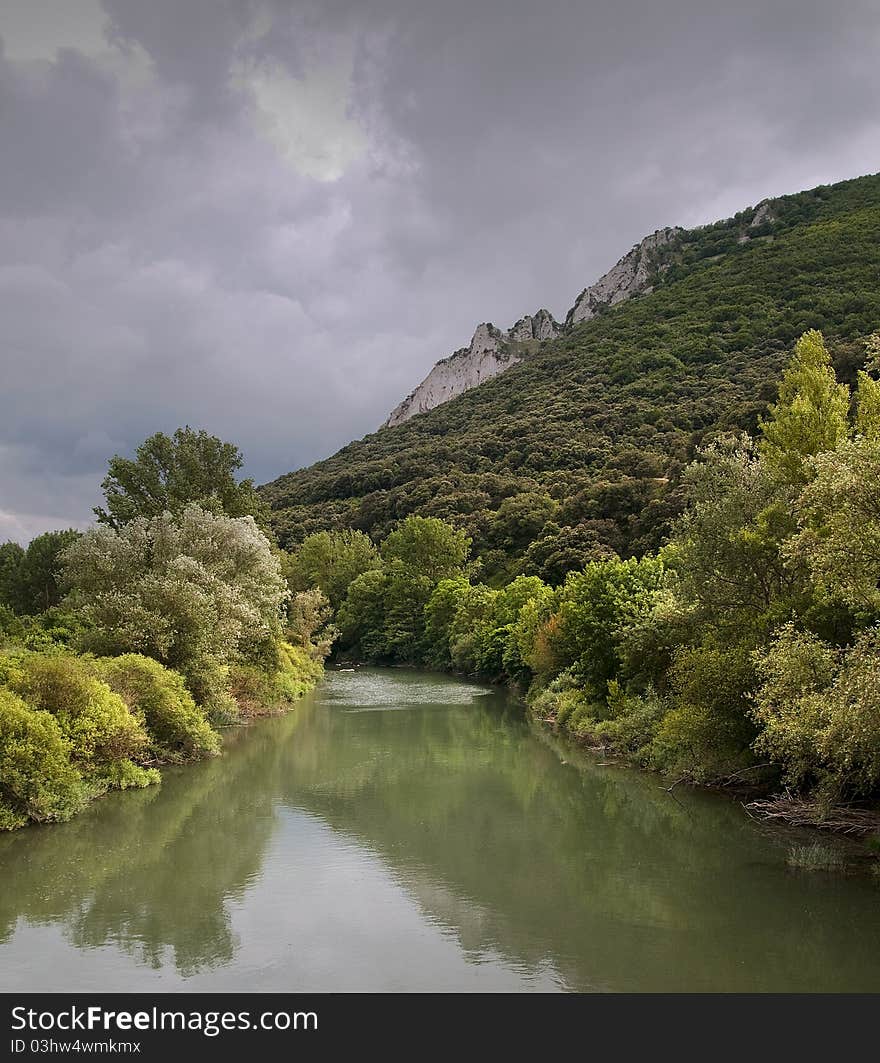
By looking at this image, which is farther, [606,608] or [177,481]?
[177,481]

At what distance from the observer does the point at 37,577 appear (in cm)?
6319

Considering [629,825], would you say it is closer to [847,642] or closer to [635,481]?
[847,642]

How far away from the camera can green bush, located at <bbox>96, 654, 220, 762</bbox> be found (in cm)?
2844

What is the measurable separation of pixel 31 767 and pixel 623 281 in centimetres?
17676

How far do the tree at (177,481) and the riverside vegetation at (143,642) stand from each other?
8 centimetres

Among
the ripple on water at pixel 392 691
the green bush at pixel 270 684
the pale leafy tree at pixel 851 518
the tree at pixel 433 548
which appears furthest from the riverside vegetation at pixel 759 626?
the tree at pixel 433 548

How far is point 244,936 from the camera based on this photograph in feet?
49.8

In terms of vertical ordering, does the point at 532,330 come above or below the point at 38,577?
above

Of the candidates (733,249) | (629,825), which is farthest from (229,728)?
(733,249)

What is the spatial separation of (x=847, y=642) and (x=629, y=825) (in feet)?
25.3

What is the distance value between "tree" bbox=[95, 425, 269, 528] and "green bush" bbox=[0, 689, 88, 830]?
2936cm

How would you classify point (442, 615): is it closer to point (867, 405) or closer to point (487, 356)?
point (867, 405)

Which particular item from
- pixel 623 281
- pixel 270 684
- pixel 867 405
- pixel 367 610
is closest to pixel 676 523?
pixel 867 405
